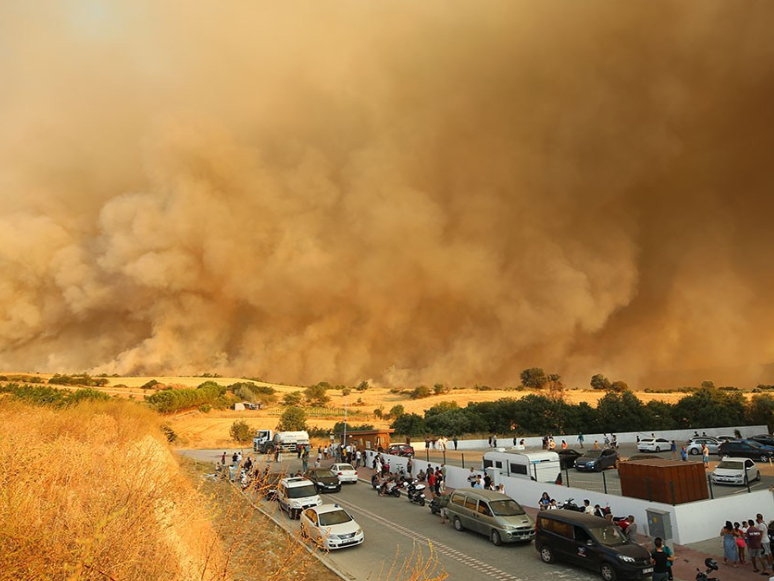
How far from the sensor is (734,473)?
68.2ft

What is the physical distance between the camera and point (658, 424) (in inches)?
1917

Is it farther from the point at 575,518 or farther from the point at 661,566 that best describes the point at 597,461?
the point at 661,566

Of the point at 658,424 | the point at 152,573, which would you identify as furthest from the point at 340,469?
the point at 658,424

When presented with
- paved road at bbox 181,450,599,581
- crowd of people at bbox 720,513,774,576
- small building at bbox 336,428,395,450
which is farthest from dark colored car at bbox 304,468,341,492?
crowd of people at bbox 720,513,774,576

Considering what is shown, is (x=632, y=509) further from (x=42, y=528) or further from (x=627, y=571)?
(x=42, y=528)

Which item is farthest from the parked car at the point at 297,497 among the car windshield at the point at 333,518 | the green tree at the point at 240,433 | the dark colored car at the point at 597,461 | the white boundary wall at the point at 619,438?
the green tree at the point at 240,433

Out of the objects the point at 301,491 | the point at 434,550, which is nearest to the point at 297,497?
the point at 301,491

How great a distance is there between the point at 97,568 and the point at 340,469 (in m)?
23.9

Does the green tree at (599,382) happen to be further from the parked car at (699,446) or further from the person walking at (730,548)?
the person walking at (730,548)

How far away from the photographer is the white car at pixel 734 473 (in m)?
20.5

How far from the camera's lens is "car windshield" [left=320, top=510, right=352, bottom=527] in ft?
46.2

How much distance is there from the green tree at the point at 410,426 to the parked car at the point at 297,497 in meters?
32.1

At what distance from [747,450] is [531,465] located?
61.5 feet

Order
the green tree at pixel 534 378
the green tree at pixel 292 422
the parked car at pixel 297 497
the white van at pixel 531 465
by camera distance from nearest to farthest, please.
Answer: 1. the parked car at pixel 297 497
2. the white van at pixel 531 465
3. the green tree at pixel 292 422
4. the green tree at pixel 534 378
